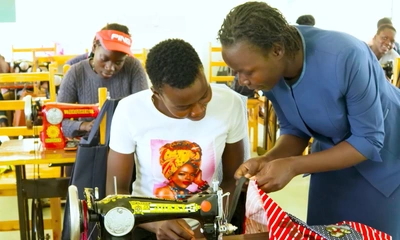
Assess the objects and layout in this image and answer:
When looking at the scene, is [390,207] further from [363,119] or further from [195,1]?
[195,1]

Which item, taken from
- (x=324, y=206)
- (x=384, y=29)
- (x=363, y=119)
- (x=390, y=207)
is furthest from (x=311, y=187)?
(x=384, y=29)

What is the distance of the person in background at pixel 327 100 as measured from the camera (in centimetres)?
99

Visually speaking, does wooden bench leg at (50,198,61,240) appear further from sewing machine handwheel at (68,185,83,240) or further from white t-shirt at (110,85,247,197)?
sewing machine handwheel at (68,185,83,240)

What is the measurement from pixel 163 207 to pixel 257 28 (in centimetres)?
44

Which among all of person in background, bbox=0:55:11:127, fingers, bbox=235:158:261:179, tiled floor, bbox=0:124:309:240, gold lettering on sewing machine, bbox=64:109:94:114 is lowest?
tiled floor, bbox=0:124:309:240

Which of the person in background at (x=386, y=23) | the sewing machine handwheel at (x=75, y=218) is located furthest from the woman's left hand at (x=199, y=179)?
the person in background at (x=386, y=23)

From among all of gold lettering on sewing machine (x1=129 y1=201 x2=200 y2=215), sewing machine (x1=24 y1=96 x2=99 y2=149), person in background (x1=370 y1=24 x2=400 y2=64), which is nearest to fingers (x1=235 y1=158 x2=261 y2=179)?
gold lettering on sewing machine (x1=129 y1=201 x2=200 y2=215)

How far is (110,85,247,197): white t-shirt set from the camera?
4.40ft

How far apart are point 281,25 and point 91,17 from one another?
5.37 metres

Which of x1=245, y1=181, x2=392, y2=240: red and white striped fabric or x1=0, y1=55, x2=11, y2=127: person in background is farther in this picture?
x1=0, y1=55, x2=11, y2=127: person in background

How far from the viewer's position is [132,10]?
613cm

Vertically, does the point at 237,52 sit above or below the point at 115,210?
above

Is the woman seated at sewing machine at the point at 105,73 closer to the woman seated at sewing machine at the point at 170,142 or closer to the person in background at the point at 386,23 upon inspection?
the woman seated at sewing machine at the point at 170,142

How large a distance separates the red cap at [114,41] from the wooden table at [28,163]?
575 mm
